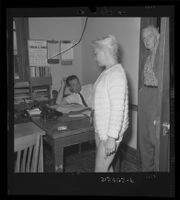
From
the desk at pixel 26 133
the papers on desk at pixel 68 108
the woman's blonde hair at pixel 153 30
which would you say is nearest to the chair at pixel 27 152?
the desk at pixel 26 133

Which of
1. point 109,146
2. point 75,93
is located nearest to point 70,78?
point 75,93

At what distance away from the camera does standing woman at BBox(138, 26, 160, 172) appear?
0.89m

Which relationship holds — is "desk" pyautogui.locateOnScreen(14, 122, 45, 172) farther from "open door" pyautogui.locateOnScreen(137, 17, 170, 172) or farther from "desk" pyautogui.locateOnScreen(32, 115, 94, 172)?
"open door" pyautogui.locateOnScreen(137, 17, 170, 172)

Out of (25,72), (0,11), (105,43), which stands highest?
(0,11)

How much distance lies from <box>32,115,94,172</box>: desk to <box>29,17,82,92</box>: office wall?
6.5 inches

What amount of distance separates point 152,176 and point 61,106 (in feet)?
1.34

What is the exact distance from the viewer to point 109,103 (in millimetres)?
890

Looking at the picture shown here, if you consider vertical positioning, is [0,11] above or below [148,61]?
above

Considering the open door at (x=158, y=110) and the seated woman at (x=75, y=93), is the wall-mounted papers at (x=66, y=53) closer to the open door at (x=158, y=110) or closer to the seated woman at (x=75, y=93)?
the seated woman at (x=75, y=93)

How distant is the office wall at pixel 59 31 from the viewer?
2.86 ft

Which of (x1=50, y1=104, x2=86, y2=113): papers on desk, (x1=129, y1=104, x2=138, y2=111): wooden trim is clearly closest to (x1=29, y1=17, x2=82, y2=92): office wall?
(x1=50, y1=104, x2=86, y2=113): papers on desk

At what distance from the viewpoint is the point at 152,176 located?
89cm
